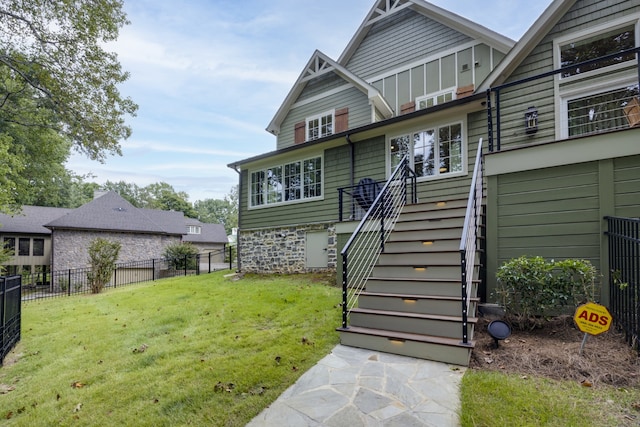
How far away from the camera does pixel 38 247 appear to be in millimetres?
20734

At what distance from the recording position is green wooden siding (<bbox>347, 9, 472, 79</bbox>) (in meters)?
10.1

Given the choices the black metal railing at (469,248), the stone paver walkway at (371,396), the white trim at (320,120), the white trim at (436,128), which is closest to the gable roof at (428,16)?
the white trim at (320,120)

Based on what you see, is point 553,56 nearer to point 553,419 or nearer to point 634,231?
point 634,231

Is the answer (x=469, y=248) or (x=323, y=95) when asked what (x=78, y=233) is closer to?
(x=323, y=95)

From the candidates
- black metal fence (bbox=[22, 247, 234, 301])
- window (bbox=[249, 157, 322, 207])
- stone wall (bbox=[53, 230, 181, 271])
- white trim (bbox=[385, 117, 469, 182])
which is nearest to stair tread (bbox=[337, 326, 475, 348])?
white trim (bbox=[385, 117, 469, 182])

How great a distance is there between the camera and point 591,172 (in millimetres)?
4227

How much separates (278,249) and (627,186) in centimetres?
871

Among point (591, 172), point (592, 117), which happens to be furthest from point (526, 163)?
point (592, 117)

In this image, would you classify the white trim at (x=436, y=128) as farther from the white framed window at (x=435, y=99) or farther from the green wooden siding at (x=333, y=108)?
the green wooden siding at (x=333, y=108)

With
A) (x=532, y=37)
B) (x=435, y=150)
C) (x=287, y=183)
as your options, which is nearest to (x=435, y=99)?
(x=435, y=150)

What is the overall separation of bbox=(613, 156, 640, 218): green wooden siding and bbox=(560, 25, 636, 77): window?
4.54m

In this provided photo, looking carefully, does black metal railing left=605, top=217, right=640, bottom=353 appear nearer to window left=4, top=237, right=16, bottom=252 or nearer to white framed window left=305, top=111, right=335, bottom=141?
white framed window left=305, top=111, right=335, bottom=141

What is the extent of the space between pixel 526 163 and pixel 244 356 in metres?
4.67

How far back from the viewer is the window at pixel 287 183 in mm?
10445
